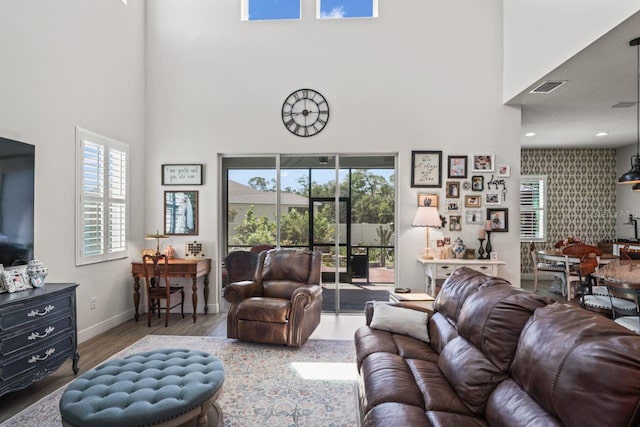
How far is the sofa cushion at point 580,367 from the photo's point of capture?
3.50 feet

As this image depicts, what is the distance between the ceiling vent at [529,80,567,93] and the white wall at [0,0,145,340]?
5.29m

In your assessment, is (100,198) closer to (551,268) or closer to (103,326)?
(103,326)

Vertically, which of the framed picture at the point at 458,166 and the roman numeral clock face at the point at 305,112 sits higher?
the roman numeral clock face at the point at 305,112

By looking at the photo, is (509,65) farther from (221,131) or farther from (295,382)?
(295,382)

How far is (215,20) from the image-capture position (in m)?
5.27

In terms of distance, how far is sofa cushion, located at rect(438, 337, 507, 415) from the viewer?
1.72 meters

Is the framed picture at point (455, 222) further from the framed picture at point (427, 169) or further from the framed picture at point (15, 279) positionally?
the framed picture at point (15, 279)

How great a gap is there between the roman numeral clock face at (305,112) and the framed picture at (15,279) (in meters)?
3.47

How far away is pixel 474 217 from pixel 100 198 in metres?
4.90

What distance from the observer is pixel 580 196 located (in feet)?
26.0

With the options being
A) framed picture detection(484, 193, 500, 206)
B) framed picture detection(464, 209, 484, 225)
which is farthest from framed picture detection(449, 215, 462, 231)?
framed picture detection(484, 193, 500, 206)

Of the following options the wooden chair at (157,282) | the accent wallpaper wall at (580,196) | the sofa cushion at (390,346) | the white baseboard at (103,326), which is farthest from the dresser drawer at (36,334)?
the accent wallpaper wall at (580,196)

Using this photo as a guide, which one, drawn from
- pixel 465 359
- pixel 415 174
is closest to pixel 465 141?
pixel 415 174

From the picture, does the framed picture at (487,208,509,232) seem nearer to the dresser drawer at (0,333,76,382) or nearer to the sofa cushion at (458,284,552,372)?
the sofa cushion at (458,284,552,372)
